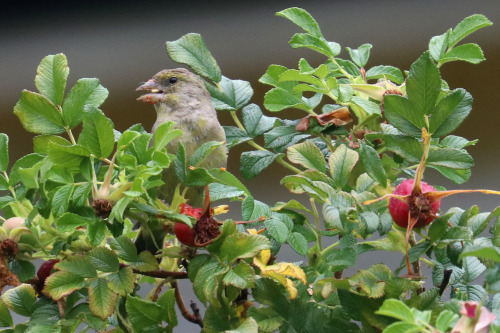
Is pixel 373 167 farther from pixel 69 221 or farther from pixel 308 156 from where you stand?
pixel 69 221

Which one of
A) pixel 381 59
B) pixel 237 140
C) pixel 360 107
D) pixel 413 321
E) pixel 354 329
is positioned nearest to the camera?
pixel 413 321

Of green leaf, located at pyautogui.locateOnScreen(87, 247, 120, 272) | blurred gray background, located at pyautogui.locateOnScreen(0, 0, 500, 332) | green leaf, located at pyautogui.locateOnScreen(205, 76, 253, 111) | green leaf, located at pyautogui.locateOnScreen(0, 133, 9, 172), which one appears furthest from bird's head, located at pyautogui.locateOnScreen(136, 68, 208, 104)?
blurred gray background, located at pyautogui.locateOnScreen(0, 0, 500, 332)

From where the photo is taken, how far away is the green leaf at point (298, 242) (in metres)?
0.77

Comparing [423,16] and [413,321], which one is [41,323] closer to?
[413,321]

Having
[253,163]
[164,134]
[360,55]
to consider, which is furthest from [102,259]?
[360,55]

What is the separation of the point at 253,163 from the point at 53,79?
0.23m

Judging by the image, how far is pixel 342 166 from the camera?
2.54 feet

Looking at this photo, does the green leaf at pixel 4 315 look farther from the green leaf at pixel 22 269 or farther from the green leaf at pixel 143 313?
the green leaf at pixel 143 313

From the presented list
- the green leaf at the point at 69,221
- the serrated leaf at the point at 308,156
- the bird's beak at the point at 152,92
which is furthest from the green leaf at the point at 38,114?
the bird's beak at the point at 152,92

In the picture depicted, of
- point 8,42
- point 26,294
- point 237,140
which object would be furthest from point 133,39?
point 26,294

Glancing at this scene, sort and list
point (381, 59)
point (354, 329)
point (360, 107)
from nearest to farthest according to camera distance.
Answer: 1. point (354, 329)
2. point (360, 107)
3. point (381, 59)

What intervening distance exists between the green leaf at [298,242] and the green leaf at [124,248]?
0.15m

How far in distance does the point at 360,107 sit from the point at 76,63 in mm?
2029

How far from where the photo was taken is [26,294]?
2.55 ft
